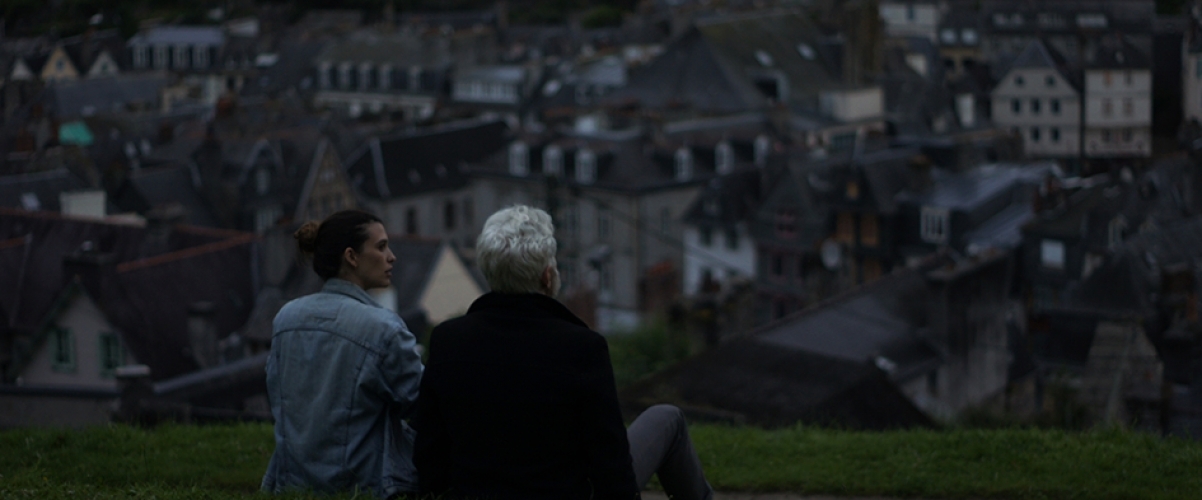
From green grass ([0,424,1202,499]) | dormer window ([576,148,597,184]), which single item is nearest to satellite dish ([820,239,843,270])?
dormer window ([576,148,597,184])

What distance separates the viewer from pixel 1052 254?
141 feet

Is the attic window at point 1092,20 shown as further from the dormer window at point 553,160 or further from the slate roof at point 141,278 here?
the slate roof at point 141,278

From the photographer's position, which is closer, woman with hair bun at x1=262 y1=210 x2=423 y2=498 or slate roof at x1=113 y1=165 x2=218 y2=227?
woman with hair bun at x1=262 y1=210 x2=423 y2=498

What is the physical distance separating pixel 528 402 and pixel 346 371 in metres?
0.98

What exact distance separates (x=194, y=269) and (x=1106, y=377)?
1737 cm

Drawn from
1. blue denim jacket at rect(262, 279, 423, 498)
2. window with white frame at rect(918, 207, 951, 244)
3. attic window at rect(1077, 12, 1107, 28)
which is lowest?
window with white frame at rect(918, 207, 951, 244)

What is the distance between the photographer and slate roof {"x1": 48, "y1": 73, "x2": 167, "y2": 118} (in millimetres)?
81438

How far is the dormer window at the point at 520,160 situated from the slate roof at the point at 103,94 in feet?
86.3

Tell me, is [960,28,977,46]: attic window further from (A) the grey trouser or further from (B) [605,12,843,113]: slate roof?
(A) the grey trouser

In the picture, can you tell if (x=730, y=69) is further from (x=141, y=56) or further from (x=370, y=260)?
(x=370, y=260)

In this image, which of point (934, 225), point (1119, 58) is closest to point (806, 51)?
point (1119, 58)

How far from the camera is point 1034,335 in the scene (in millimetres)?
39969

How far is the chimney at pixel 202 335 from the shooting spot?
2948 centimetres

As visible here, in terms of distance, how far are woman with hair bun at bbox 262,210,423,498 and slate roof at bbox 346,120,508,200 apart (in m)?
54.8
